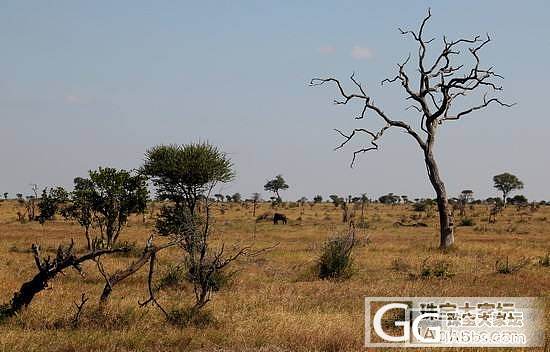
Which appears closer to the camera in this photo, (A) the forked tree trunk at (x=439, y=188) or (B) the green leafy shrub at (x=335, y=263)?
(B) the green leafy shrub at (x=335, y=263)

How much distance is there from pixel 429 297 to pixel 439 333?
3.17m

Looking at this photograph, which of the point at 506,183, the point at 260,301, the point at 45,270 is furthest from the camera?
the point at 506,183

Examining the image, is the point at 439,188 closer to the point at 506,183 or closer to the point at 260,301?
the point at 260,301

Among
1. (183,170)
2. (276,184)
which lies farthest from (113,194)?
(276,184)

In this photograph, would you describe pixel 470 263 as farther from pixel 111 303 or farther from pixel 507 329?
pixel 111 303

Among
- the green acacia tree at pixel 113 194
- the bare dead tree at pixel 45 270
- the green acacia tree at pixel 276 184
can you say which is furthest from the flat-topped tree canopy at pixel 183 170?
the green acacia tree at pixel 276 184

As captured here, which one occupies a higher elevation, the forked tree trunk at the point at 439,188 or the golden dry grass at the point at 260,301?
the forked tree trunk at the point at 439,188

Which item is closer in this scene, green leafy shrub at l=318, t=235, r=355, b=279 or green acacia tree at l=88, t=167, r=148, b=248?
green leafy shrub at l=318, t=235, r=355, b=279

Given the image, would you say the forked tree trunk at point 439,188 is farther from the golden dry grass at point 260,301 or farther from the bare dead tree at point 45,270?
the bare dead tree at point 45,270

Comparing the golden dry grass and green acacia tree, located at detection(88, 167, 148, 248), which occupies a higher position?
green acacia tree, located at detection(88, 167, 148, 248)

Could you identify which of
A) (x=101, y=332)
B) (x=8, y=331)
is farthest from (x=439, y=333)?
(x=8, y=331)

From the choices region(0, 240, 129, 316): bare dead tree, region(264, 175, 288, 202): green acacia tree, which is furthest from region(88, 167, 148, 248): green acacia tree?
region(264, 175, 288, 202): green acacia tree

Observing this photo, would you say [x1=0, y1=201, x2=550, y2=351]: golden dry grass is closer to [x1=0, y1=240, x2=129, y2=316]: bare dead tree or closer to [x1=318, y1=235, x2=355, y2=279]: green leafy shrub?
[x1=0, y1=240, x2=129, y2=316]: bare dead tree

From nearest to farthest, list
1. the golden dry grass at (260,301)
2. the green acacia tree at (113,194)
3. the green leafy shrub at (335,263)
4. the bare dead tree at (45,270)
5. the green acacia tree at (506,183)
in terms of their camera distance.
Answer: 1. the golden dry grass at (260,301)
2. the bare dead tree at (45,270)
3. the green leafy shrub at (335,263)
4. the green acacia tree at (113,194)
5. the green acacia tree at (506,183)
